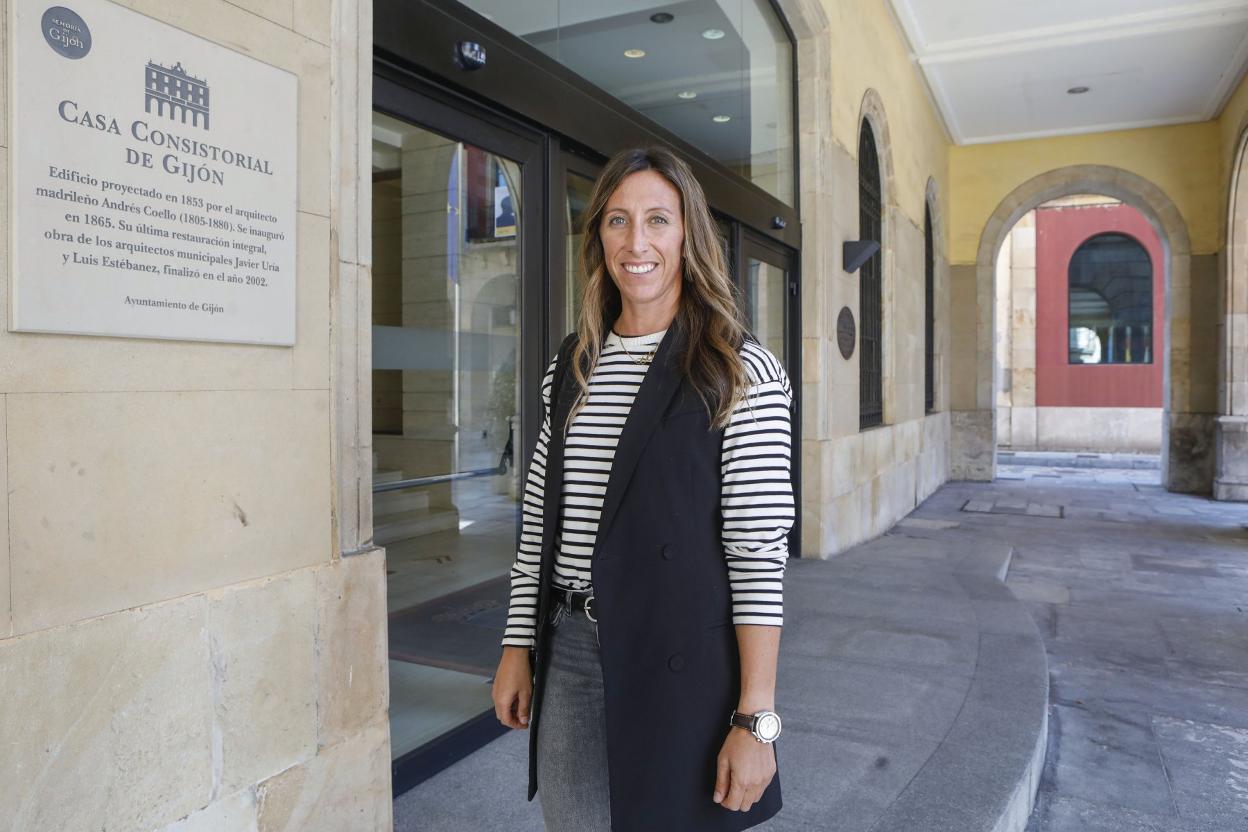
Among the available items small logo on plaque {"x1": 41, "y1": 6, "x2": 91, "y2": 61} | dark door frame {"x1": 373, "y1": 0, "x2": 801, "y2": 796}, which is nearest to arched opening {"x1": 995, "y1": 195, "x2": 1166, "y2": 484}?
dark door frame {"x1": 373, "y1": 0, "x2": 801, "y2": 796}

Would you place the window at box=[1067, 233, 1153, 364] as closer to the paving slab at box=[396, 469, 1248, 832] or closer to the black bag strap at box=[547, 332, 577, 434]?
the paving slab at box=[396, 469, 1248, 832]

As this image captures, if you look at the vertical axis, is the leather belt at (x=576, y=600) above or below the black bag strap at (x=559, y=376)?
below

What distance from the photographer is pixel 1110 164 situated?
12.9 m

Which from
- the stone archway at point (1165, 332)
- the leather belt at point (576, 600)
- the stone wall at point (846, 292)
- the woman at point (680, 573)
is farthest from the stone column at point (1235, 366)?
the leather belt at point (576, 600)

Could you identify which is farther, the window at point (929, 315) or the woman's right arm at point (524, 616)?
the window at point (929, 315)

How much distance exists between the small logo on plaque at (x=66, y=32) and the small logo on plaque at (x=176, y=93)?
117mm

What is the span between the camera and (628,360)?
1.48 m

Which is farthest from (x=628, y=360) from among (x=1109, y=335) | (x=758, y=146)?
(x=1109, y=335)

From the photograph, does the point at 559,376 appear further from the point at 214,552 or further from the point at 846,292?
the point at 846,292

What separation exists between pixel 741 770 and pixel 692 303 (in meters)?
0.72

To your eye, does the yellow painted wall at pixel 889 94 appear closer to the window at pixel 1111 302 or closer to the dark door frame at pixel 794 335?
the dark door frame at pixel 794 335

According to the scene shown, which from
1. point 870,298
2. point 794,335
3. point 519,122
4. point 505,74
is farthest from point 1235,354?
point 505,74

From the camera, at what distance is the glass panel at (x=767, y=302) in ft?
20.3

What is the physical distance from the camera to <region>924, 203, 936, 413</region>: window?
1203 centimetres
